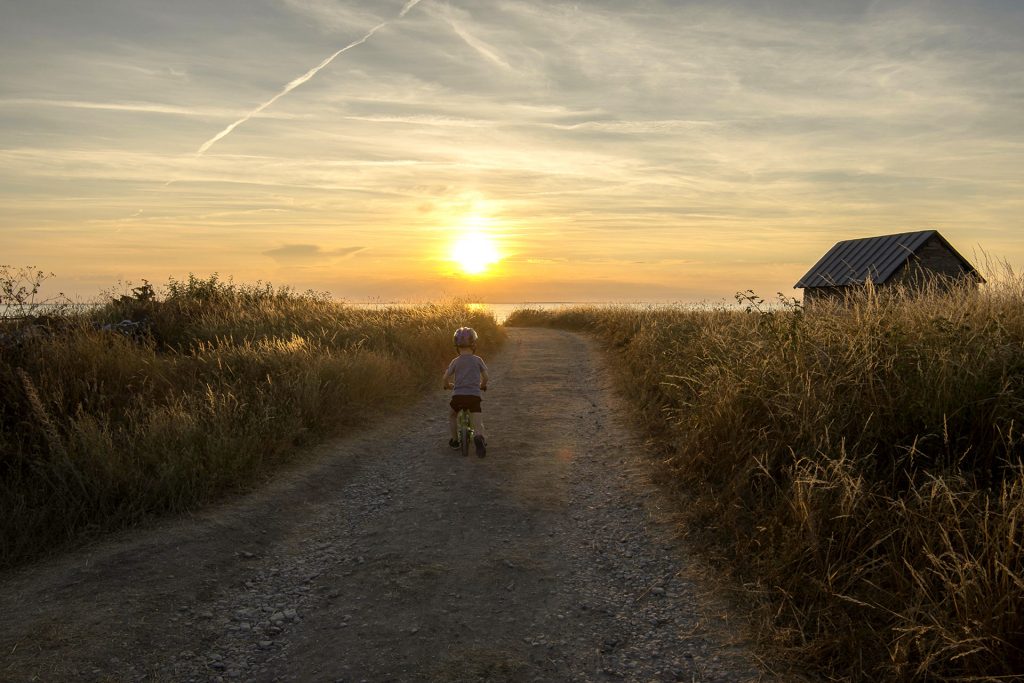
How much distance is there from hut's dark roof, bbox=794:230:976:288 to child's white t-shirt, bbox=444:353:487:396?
63.7 feet

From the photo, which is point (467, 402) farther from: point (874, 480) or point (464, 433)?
point (874, 480)

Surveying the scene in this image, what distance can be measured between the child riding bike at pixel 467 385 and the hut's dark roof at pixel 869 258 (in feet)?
63.7

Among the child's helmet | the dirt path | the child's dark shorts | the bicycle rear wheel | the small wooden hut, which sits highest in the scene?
the small wooden hut

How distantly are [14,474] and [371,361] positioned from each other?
6.12 m

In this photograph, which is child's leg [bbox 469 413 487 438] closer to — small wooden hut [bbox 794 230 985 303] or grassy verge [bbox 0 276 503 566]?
grassy verge [bbox 0 276 503 566]

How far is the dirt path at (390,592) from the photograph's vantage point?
3.97 metres

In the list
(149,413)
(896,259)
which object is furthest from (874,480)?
(896,259)

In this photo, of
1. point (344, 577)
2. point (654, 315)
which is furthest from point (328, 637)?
point (654, 315)

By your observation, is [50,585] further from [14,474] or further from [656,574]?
[656,574]

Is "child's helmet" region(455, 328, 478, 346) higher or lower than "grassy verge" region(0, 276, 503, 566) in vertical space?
higher

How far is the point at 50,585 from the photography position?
484 cm

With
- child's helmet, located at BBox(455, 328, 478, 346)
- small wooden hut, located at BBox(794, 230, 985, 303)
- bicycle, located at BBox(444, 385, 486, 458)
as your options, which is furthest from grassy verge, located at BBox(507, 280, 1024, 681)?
small wooden hut, located at BBox(794, 230, 985, 303)

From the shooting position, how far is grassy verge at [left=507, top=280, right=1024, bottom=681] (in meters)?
3.61

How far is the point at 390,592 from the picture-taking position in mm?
4805
